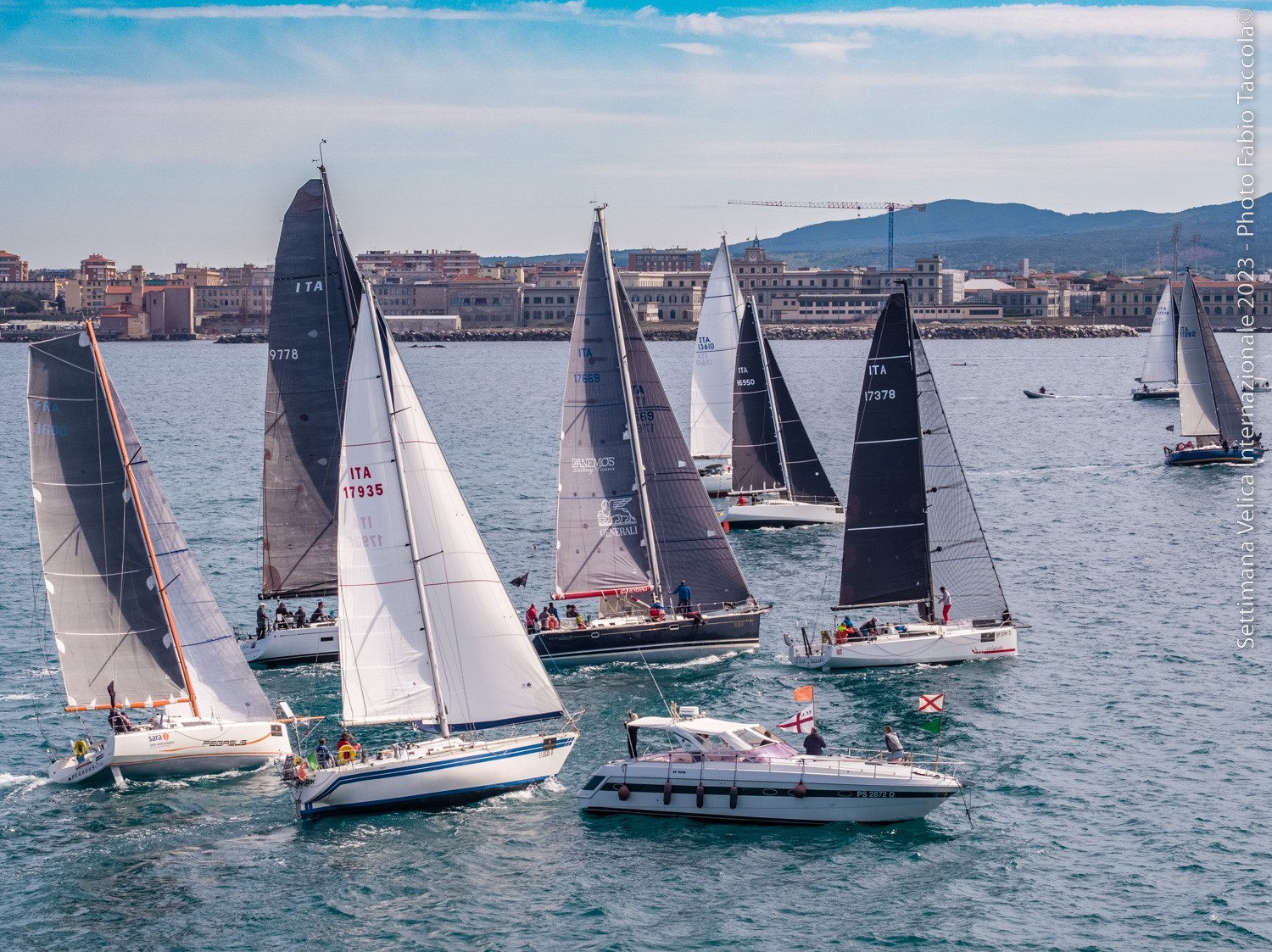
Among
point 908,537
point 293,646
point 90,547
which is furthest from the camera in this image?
point 908,537

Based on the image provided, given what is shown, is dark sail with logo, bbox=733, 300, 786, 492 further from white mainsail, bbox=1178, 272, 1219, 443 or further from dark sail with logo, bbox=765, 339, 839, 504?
white mainsail, bbox=1178, 272, 1219, 443

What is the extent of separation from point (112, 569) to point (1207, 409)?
2476 inches

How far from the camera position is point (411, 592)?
30.7 meters

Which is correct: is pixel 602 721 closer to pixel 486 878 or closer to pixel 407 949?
pixel 486 878

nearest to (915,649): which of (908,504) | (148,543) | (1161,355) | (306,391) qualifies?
(908,504)

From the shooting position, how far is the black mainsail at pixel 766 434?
62188mm

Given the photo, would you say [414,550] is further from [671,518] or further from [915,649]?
[915,649]

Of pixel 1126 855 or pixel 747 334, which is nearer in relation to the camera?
pixel 1126 855

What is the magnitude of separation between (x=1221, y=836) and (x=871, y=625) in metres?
13.2

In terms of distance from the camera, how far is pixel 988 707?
3688cm

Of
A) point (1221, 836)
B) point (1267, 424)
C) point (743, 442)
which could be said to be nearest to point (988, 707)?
point (1221, 836)

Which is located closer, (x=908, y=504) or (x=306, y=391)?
(x=306, y=391)

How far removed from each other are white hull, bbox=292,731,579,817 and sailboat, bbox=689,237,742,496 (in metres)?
34.5

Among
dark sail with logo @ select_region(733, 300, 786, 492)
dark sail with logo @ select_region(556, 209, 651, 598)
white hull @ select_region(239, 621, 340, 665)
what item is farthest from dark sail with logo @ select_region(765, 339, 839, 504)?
white hull @ select_region(239, 621, 340, 665)
